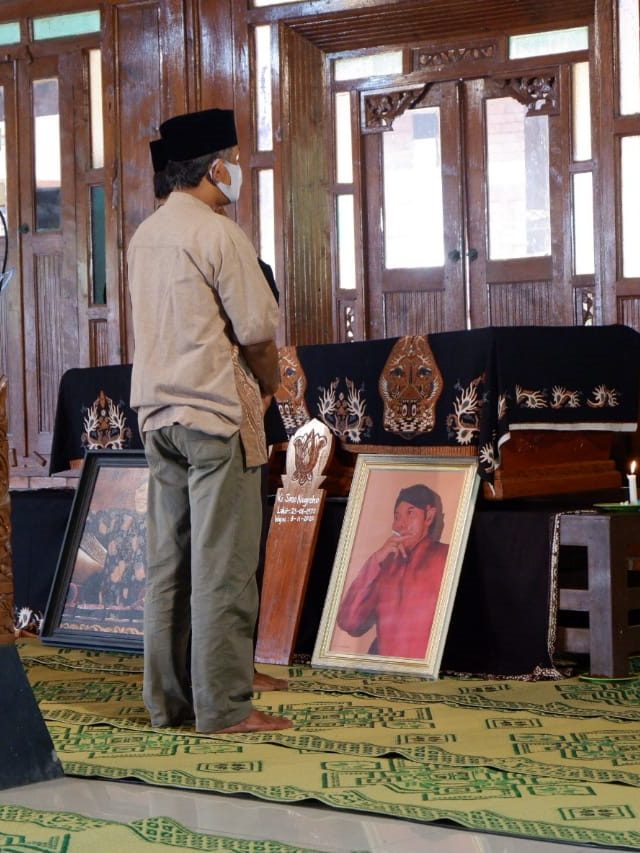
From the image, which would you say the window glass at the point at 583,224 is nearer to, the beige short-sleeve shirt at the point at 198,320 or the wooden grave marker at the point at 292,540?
the wooden grave marker at the point at 292,540

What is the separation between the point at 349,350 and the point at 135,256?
1.38m

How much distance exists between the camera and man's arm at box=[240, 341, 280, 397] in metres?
3.59

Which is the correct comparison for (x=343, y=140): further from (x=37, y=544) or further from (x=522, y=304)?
(x=37, y=544)

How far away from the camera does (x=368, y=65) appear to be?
771 cm

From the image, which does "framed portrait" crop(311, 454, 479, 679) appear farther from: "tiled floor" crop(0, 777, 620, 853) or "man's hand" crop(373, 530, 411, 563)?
"tiled floor" crop(0, 777, 620, 853)

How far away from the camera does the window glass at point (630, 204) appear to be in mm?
6883

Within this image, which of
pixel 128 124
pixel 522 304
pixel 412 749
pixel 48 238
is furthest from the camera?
pixel 48 238

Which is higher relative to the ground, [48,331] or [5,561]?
[48,331]

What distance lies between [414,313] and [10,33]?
3123mm

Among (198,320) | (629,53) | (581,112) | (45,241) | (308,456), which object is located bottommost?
(308,456)

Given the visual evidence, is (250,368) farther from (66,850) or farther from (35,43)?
(35,43)

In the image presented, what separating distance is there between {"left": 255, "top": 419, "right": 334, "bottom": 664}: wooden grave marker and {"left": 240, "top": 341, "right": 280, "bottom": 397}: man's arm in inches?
46.3

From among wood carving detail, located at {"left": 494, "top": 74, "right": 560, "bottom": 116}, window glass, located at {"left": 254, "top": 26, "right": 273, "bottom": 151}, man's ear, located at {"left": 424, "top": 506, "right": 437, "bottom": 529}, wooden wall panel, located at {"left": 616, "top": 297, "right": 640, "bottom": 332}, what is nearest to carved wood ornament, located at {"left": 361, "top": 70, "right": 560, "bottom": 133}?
wood carving detail, located at {"left": 494, "top": 74, "right": 560, "bottom": 116}

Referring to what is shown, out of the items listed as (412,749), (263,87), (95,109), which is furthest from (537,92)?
(412,749)
